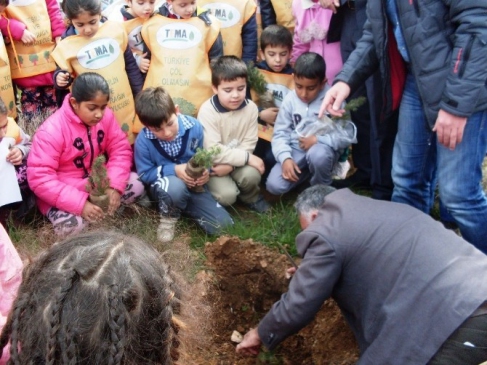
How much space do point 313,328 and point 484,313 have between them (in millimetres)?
1203

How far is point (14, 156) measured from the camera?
3697 millimetres

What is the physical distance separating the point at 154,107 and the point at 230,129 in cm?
65

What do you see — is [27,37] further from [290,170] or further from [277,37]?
[290,170]

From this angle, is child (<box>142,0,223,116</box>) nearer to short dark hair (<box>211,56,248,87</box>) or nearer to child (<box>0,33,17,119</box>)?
short dark hair (<box>211,56,248,87</box>)

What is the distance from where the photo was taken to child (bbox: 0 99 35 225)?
3.69 metres

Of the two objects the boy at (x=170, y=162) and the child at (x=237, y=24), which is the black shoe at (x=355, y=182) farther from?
the child at (x=237, y=24)

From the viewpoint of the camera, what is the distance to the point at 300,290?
244 centimetres

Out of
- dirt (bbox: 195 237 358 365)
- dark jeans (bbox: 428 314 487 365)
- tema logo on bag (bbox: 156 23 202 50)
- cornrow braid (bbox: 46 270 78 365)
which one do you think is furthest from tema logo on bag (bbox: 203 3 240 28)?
cornrow braid (bbox: 46 270 78 365)

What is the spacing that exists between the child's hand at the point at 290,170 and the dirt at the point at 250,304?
76cm

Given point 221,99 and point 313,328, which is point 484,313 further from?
point 221,99

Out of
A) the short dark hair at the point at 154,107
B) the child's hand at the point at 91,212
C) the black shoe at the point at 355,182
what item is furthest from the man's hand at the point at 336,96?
the child's hand at the point at 91,212

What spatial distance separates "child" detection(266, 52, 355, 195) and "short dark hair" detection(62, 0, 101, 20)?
4.65ft

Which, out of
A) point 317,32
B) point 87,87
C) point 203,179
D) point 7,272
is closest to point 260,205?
point 203,179

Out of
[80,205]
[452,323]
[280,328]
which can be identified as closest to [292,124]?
[80,205]
